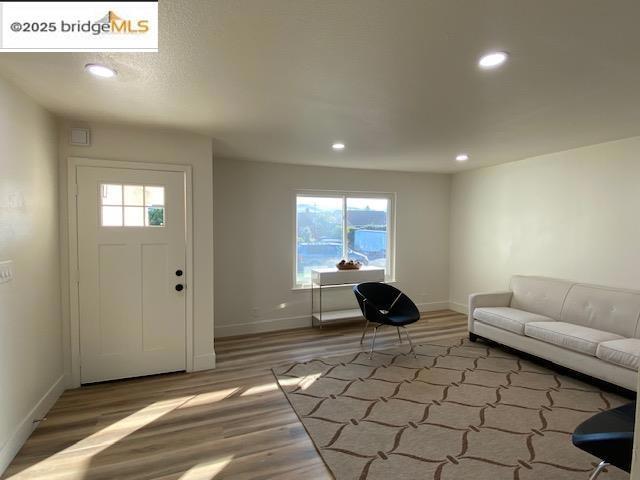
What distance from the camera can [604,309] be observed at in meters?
3.51

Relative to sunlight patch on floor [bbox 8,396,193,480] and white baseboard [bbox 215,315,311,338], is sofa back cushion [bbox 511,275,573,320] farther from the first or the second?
sunlight patch on floor [bbox 8,396,193,480]

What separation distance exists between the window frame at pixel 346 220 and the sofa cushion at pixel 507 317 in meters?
1.72

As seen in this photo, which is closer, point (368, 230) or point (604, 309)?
point (604, 309)

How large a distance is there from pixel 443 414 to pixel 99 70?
3435mm

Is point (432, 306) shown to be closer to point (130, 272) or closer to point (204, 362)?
point (204, 362)

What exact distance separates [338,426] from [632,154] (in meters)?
4.00

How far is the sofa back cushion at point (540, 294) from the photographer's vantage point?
156 inches

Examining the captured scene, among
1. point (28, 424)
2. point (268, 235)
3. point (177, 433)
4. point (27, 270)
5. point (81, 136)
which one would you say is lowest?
point (177, 433)

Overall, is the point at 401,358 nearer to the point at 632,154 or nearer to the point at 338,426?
the point at 338,426

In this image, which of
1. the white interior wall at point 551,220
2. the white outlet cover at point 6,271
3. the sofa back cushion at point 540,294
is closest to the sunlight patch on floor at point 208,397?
the white outlet cover at point 6,271

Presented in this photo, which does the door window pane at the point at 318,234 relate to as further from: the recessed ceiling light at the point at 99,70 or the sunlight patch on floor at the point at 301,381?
the recessed ceiling light at the point at 99,70

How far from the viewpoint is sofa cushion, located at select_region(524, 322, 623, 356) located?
10.3ft

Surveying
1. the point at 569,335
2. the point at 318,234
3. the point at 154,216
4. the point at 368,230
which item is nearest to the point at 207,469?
the point at 154,216

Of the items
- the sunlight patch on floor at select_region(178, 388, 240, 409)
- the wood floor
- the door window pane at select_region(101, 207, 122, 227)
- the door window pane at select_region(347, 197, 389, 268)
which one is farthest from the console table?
the door window pane at select_region(101, 207, 122, 227)
